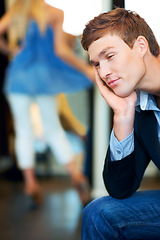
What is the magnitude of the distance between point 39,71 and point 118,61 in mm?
1189

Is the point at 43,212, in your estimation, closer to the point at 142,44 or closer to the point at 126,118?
the point at 126,118

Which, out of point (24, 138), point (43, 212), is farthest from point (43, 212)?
point (24, 138)

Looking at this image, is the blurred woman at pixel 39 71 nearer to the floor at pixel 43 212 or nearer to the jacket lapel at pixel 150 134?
the floor at pixel 43 212

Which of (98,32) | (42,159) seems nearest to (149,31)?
(98,32)

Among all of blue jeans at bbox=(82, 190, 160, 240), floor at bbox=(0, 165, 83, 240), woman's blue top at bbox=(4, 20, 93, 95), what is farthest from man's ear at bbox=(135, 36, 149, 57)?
woman's blue top at bbox=(4, 20, 93, 95)

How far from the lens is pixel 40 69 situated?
1.94 m

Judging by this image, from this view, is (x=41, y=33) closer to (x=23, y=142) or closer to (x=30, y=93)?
(x=30, y=93)

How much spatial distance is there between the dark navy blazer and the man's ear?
0.16 m

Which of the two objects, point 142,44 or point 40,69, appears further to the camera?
point 40,69

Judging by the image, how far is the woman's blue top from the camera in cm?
194

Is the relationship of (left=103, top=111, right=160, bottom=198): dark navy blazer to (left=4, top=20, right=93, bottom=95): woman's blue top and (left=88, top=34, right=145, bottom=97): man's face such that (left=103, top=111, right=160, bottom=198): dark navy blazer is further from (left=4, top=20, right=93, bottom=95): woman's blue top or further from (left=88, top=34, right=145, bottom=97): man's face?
(left=4, top=20, right=93, bottom=95): woman's blue top

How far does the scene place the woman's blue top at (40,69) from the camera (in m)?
1.94

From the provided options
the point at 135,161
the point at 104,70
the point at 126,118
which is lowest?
the point at 135,161

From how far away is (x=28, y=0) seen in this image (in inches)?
77.2
